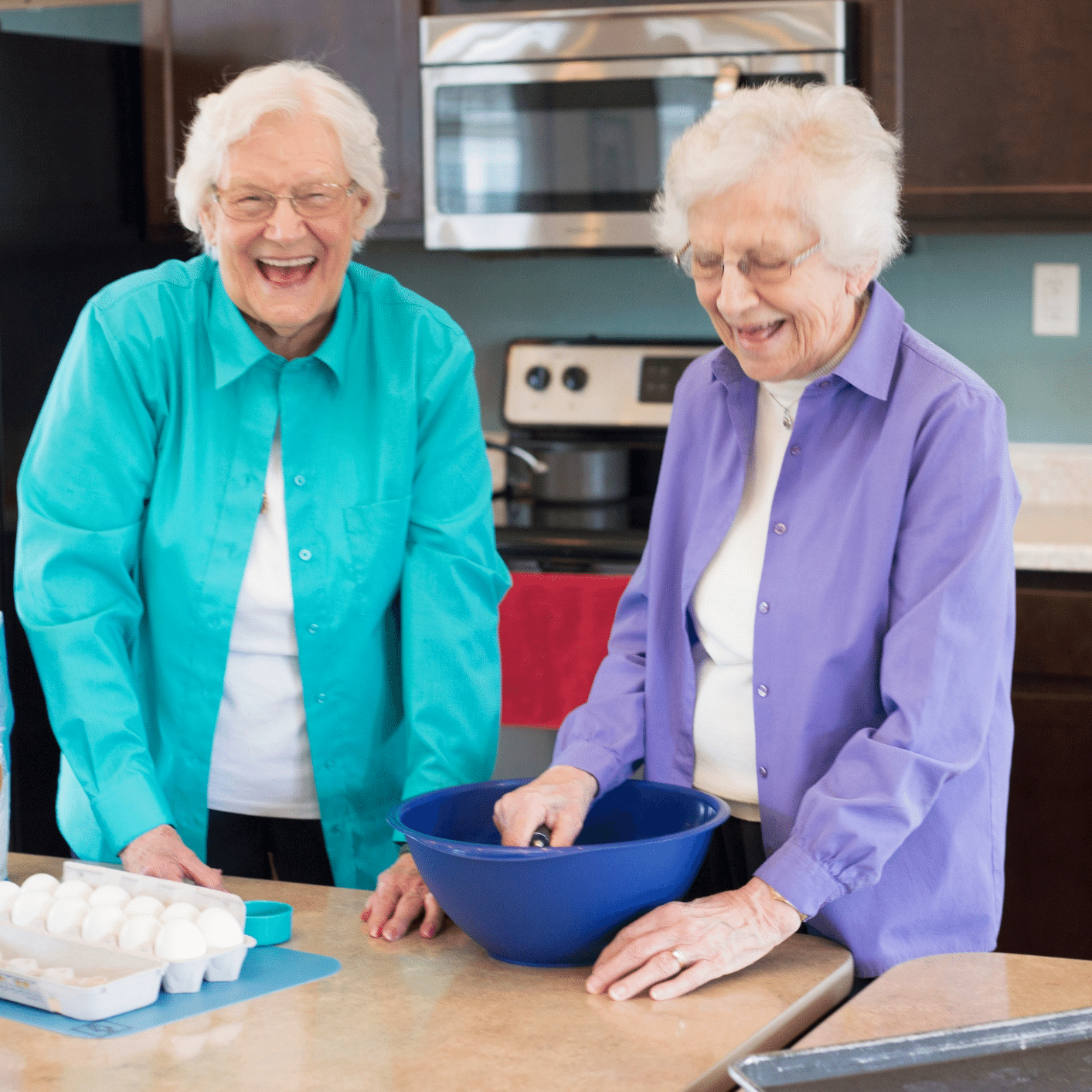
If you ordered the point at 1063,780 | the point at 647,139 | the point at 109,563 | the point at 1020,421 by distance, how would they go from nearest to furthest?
the point at 109,563
the point at 1063,780
the point at 647,139
the point at 1020,421

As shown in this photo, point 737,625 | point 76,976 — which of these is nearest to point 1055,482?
point 737,625

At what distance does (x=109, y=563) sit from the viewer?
1.45 meters

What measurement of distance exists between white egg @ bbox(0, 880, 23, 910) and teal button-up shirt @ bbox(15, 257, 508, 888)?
229 millimetres

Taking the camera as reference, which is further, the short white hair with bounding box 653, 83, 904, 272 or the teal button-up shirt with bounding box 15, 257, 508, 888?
the teal button-up shirt with bounding box 15, 257, 508, 888

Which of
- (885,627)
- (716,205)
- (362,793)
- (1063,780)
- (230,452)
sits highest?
(716,205)

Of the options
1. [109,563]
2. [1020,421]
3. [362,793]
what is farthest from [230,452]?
[1020,421]

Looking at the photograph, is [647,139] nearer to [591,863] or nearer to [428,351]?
[428,351]

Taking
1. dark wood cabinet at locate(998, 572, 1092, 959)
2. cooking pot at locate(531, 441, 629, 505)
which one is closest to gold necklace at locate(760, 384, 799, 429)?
dark wood cabinet at locate(998, 572, 1092, 959)

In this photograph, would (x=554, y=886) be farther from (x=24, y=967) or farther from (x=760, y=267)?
(x=760, y=267)

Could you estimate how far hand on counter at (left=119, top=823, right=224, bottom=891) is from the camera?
1.31 m

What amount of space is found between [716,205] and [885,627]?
384 millimetres

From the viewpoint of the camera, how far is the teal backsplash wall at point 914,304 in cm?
303

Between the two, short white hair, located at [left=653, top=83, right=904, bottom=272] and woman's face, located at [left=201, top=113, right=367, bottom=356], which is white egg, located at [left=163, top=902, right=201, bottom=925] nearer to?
woman's face, located at [left=201, top=113, right=367, bottom=356]

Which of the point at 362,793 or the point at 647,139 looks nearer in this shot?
the point at 362,793
